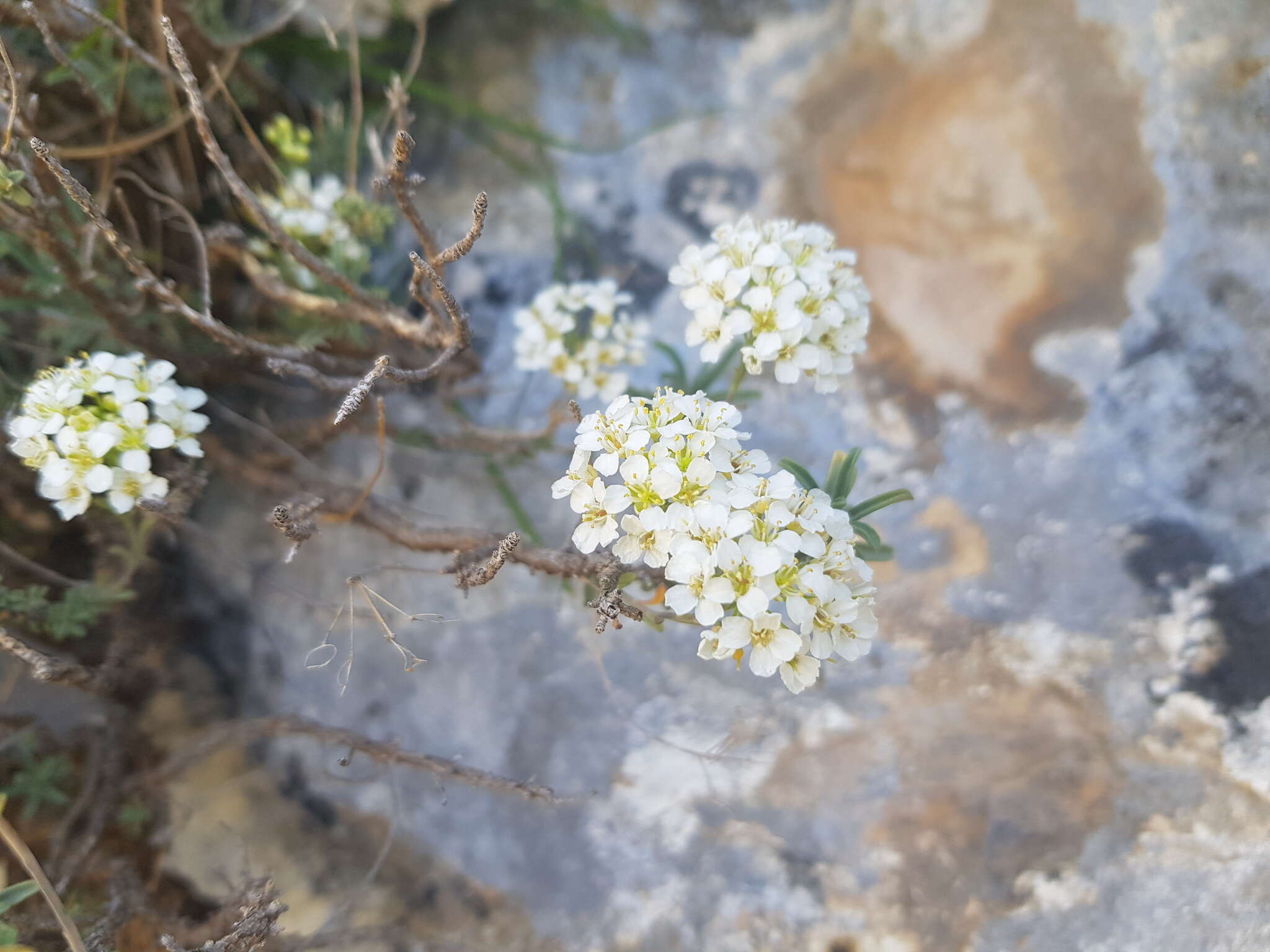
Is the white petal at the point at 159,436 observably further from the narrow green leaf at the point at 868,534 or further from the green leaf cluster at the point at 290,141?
the narrow green leaf at the point at 868,534

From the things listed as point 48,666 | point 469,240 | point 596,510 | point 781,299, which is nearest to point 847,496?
point 781,299

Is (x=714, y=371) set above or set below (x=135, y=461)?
above

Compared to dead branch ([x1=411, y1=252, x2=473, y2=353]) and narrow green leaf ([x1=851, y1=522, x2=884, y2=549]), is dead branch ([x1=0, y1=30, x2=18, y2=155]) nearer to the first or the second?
dead branch ([x1=411, y1=252, x2=473, y2=353])

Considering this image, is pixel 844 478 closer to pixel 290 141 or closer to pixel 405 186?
pixel 405 186

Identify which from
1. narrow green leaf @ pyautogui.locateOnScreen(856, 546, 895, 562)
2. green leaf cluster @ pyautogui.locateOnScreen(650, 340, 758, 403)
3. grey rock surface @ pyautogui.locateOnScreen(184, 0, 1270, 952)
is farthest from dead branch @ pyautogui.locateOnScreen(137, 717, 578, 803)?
green leaf cluster @ pyautogui.locateOnScreen(650, 340, 758, 403)

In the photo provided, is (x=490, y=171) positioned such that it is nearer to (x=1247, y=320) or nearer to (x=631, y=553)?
(x=631, y=553)

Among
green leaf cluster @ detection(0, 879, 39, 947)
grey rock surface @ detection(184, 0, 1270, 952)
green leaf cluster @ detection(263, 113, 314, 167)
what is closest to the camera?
green leaf cluster @ detection(0, 879, 39, 947)
